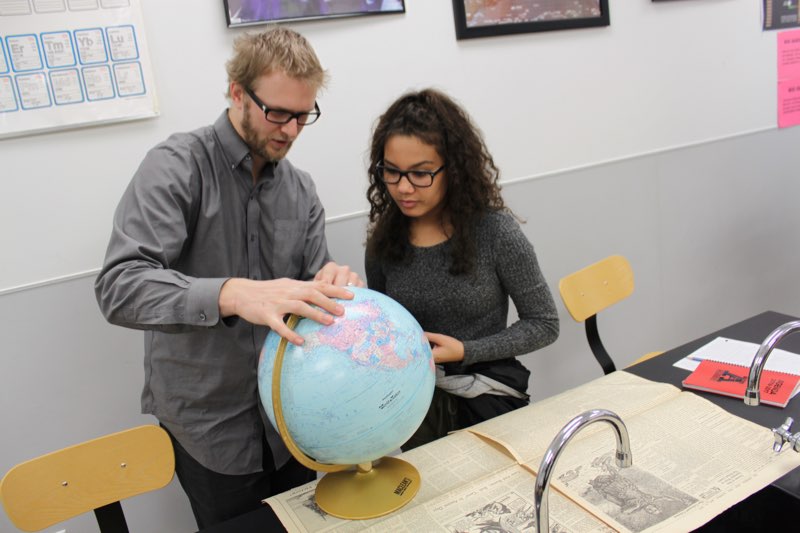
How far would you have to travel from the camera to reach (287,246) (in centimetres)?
152

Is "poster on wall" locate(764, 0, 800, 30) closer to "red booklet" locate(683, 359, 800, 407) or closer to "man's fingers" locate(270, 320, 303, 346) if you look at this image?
"red booklet" locate(683, 359, 800, 407)

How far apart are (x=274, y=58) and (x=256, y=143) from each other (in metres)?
0.20

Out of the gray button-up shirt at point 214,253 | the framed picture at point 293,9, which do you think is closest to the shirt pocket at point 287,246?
the gray button-up shirt at point 214,253

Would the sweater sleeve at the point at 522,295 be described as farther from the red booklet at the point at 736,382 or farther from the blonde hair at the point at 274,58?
the blonde hair at the point at 274,58

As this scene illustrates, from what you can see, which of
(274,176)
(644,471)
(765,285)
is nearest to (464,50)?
(274,176)

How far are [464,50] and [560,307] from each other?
121cm

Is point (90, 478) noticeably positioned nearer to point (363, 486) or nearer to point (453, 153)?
point (363, 486)

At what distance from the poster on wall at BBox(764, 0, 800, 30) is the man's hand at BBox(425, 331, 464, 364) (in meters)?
2.73

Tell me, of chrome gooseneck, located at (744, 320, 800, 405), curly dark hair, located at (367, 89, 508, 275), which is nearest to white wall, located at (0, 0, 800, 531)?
curly dark hair, located at (367, 89, 508, 275)

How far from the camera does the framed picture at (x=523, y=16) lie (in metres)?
2.22

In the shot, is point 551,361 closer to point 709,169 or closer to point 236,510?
point 709,169

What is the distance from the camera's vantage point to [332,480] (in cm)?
121

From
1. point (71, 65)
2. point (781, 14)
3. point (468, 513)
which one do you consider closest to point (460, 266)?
point (468, 513)

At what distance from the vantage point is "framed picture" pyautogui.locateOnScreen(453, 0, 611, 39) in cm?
222
